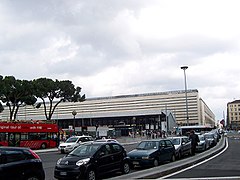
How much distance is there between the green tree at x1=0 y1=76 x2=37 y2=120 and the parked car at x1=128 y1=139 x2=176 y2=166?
3988 centimetres

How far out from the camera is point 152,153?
1809cm

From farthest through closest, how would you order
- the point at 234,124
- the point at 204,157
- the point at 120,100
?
the point at 120,100
the point at 234,124
the point at 204,157

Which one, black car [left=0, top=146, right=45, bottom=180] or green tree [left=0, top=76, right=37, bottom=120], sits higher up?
green tree [left=0, top=76, right=37, bottom=120]

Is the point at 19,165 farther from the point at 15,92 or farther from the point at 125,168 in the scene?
the point at 15,92

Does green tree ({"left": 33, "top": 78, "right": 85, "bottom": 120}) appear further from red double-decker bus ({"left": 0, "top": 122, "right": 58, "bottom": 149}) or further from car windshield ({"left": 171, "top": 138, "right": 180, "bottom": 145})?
car windshield ({"left": 171, "top": 138, "right": 180, "bottom": 145})

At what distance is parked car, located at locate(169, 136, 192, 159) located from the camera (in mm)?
22995

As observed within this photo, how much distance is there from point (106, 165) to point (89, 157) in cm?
105

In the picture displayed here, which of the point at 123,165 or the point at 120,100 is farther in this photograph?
the point at 120,100

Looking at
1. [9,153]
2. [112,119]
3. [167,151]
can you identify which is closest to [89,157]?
[9,153]

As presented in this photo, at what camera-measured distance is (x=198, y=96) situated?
162 metres

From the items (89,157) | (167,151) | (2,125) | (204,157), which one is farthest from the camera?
(2,125)

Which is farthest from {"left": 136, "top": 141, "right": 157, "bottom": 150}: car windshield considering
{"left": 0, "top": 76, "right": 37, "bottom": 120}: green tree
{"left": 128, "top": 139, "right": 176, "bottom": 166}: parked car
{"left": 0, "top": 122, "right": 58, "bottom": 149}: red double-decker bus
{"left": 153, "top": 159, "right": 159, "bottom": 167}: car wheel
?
{"left": 0, "top": 76, "right": 37, "bottom": 120}: green tree

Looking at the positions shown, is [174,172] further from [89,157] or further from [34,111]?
[34,111]

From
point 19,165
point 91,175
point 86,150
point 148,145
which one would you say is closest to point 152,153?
point 148,145
